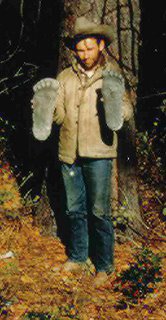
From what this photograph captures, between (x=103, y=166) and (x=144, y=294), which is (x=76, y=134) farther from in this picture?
(x=144, y=294)

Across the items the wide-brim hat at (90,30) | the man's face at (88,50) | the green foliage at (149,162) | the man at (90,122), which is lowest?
the green foliage at (149,162)

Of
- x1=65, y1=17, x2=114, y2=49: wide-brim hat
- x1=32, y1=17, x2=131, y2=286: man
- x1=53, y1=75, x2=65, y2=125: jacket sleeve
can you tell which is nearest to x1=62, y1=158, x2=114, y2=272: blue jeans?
x1=32, y1=17, x2=131, y2=286: man

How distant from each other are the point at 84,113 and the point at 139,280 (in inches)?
65.1

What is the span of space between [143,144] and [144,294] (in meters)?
2.64

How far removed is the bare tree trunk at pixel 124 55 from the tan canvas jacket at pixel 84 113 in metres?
0.61

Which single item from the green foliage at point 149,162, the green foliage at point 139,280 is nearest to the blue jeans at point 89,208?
the green foliage at point 139,280

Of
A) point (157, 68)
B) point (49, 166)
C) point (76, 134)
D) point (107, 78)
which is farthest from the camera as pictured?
point (157, 68)

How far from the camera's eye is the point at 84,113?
12.9ft

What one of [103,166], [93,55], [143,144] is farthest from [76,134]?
[143,144]

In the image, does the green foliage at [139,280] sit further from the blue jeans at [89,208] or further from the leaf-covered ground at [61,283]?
the blue jeans at [89,208]

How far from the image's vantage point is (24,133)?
24.0ft

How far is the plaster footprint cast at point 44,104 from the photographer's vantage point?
3.78 metres

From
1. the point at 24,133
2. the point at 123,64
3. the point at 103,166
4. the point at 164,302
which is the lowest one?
the point at 164,302

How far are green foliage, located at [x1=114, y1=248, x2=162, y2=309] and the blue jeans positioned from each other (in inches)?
9.6
